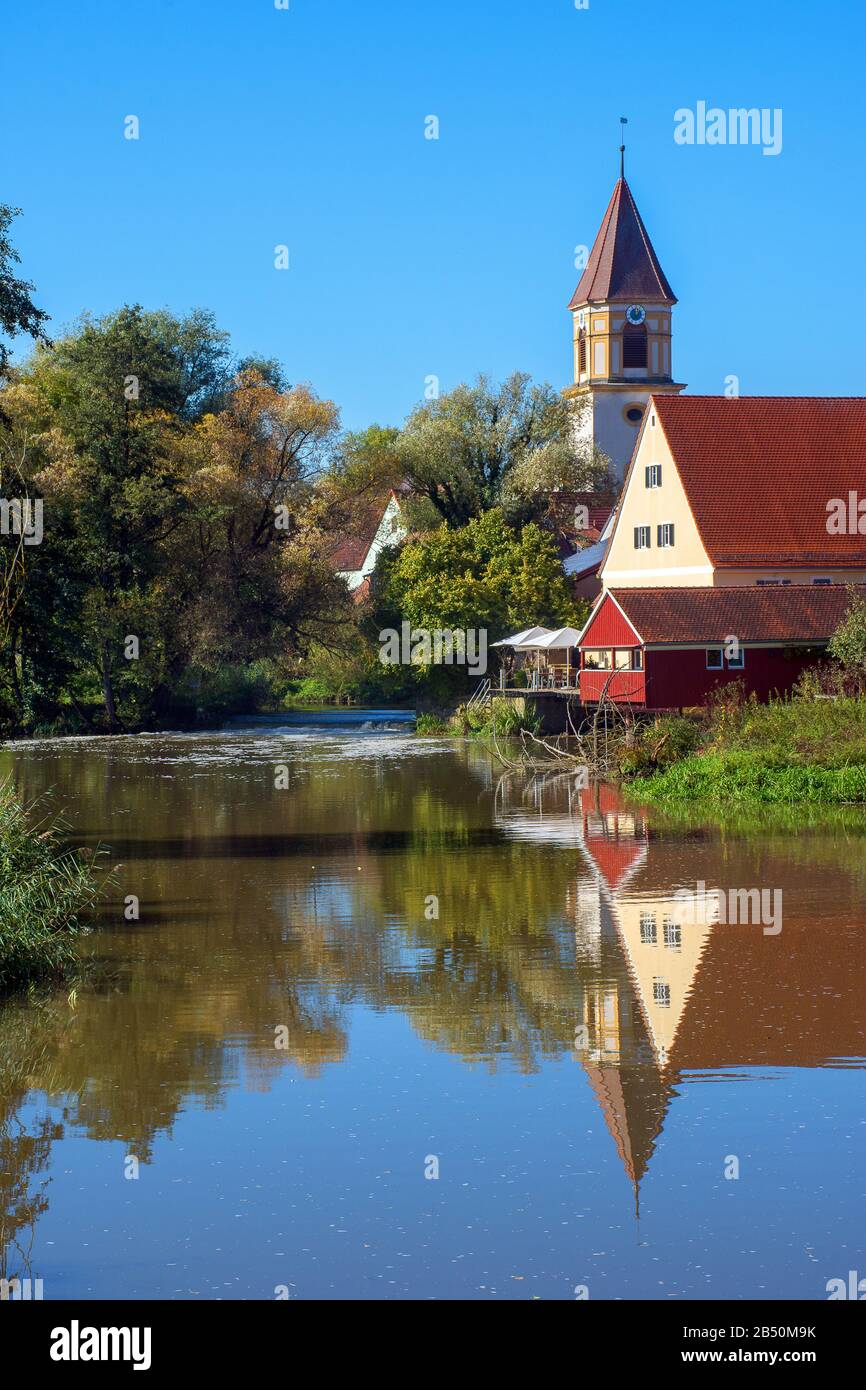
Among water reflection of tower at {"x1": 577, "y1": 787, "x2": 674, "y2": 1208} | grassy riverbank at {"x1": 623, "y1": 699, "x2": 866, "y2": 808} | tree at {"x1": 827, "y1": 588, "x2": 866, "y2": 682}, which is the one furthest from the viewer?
tree at {"x1": 827, "y1": 588, "x2": 866, "y2": 682}

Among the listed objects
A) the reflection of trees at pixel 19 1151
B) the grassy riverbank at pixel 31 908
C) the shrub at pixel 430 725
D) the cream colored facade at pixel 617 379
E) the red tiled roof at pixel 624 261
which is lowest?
the reflection of trees at pixel 19 1151

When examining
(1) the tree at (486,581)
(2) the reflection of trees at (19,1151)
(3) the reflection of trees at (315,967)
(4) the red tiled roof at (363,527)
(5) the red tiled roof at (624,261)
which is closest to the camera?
(2) the reflection of trees at (19,1151)

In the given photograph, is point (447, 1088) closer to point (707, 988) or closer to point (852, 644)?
point (707, 988)

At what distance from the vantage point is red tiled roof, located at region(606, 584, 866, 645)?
45.5 m

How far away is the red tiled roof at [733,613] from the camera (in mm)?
45531

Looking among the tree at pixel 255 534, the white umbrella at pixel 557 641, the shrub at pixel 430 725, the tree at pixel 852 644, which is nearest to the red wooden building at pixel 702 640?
the tree at pixel 852 644

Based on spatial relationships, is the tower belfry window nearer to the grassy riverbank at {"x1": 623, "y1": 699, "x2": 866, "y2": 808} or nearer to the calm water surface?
the grassy riverbank at {"x1": 623, "y1": 699, "x2": 866, "y2": 808}

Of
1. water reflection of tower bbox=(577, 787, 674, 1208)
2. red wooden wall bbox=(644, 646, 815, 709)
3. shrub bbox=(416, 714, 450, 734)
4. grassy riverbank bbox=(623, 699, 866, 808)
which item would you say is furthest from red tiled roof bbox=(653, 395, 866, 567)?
water reflection of tower bbox=(577, 787, 674, 1208)

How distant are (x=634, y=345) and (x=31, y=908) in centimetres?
7863

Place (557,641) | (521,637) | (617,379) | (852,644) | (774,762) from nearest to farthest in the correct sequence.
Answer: (774,762), (852,644), (557,641), (521,637), (617,379)

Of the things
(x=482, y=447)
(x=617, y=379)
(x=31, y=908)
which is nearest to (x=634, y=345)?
(x=617, y=379)

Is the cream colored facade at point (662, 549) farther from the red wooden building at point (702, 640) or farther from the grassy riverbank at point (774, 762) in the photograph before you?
the grassy riverbank at point (774, 762)

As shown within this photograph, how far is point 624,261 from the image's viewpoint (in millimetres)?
90938

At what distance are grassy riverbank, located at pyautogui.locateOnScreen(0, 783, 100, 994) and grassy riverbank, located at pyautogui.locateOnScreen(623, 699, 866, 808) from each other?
55.7 ft
